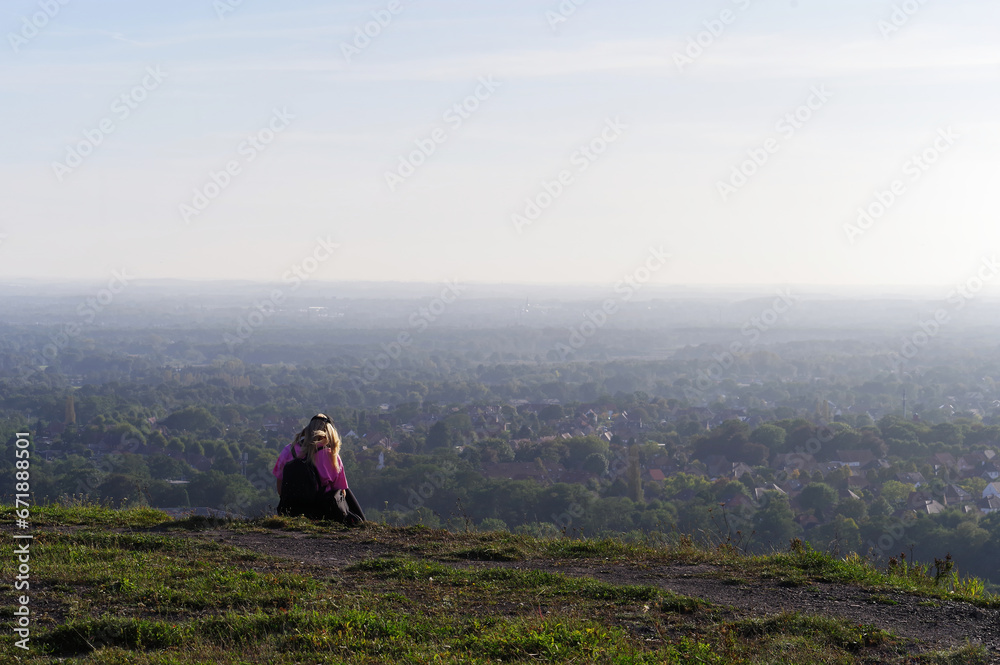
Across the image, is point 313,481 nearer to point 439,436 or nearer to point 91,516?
point 91,516

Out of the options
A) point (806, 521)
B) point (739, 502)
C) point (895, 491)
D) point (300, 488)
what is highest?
point (300, 488)

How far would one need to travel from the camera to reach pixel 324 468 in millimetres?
7301

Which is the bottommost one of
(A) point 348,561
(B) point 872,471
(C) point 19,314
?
(B) point 872,471

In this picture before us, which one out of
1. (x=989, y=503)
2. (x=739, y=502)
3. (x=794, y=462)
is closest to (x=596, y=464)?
(x=794, y=462)

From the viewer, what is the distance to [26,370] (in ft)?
225

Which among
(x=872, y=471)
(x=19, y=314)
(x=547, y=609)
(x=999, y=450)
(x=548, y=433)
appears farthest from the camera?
(x=19, y=314)

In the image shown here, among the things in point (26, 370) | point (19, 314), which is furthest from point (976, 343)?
point (19, 314)

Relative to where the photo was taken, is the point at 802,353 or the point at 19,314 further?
the point at 19,314

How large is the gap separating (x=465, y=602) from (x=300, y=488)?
9.61 feet

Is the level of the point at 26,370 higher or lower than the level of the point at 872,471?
higher

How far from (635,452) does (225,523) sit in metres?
31.7

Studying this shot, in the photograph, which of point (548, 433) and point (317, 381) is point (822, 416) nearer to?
point (548, 433)

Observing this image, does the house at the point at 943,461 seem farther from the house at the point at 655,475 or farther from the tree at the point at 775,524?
the tree at the point at 775,524

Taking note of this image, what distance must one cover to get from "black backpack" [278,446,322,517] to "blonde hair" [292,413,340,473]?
0.21 meters
